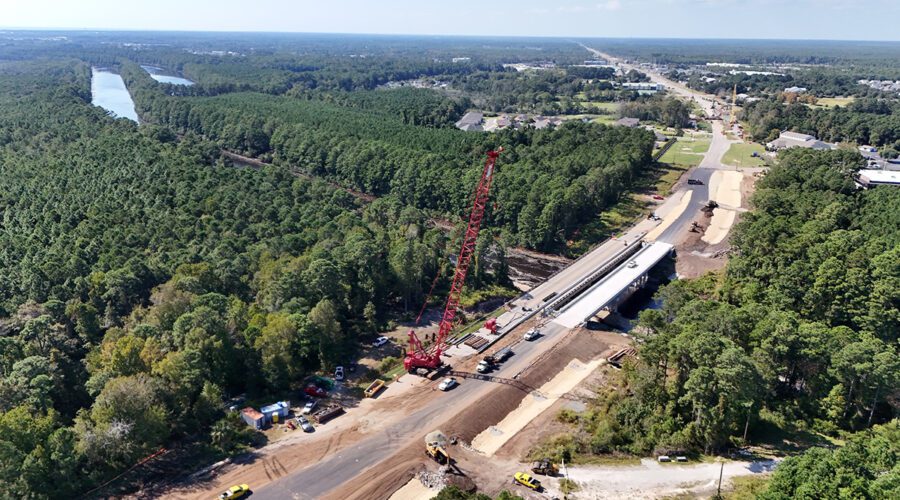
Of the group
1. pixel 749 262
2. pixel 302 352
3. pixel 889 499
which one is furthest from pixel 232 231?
pixel 889 499

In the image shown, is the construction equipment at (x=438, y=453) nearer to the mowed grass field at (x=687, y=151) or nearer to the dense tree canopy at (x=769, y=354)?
the dense tree canopy at (x=769, y=354)

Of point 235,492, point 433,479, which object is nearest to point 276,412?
point 235,492

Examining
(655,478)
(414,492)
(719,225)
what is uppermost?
(719,225)

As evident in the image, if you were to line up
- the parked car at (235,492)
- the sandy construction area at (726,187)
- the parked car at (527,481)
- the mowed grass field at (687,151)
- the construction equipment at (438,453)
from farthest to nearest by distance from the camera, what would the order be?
the mowed grass field at (687,151) → the sandy construction area at (726,187) → the construction equipment at (438,453) → the parked car at (527,481) → the parked car at (235,492)

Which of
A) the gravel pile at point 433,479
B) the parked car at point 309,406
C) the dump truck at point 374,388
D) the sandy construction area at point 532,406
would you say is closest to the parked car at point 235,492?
the parked car at point 309,406

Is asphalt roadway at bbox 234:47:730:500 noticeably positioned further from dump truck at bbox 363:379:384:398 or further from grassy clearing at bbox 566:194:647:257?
grassy clearing at bbox 566:194:647:257

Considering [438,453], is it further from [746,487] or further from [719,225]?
[719,225]
